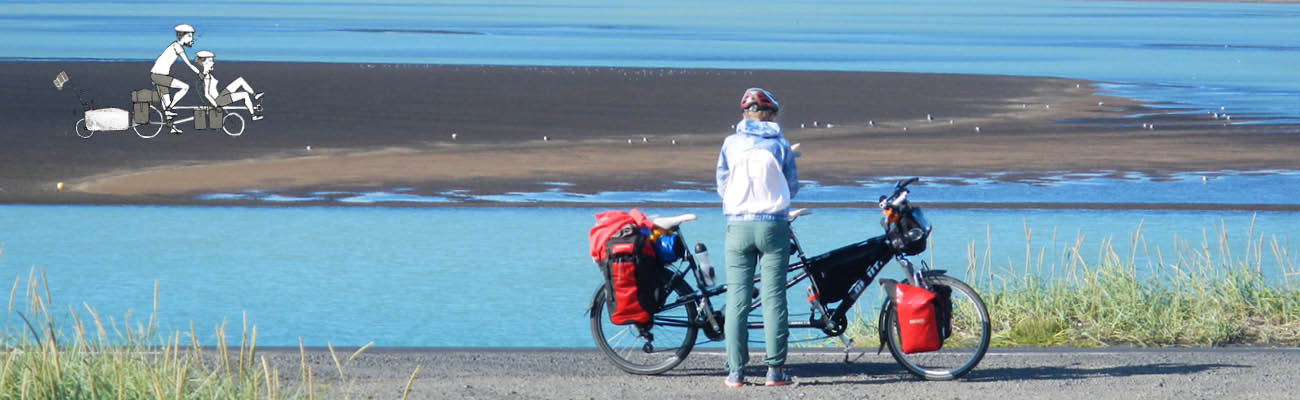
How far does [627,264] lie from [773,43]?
52475 millimetres

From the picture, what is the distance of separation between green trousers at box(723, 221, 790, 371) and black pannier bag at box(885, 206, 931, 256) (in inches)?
20.7

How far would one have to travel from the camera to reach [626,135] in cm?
2530

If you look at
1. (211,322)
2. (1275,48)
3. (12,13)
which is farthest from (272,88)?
(12,13)

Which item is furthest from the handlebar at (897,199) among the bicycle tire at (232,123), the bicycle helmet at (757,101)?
the bicycle tire at (232,123)

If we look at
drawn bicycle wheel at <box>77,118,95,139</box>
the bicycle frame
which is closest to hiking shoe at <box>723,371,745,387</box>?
the bicycle frame

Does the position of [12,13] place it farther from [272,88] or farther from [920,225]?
[920,225]

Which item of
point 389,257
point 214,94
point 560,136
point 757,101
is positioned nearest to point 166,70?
point 214,94

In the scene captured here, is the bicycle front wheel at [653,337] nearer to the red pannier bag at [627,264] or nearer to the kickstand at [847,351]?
the red pannier bag at [627,264]

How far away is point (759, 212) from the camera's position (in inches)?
295

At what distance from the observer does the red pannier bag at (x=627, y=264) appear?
7777 mm

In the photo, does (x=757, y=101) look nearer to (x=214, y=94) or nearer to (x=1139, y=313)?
(x=1139, y=313)

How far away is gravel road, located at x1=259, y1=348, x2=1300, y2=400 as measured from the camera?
7.58 metres

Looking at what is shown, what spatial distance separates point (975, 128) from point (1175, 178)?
22.5 feet

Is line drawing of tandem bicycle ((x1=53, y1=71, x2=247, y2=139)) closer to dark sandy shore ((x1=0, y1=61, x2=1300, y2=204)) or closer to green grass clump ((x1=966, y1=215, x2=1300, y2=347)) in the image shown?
dark sandy shore ((x1=0, y1=61, x2=1300, y2=204))
